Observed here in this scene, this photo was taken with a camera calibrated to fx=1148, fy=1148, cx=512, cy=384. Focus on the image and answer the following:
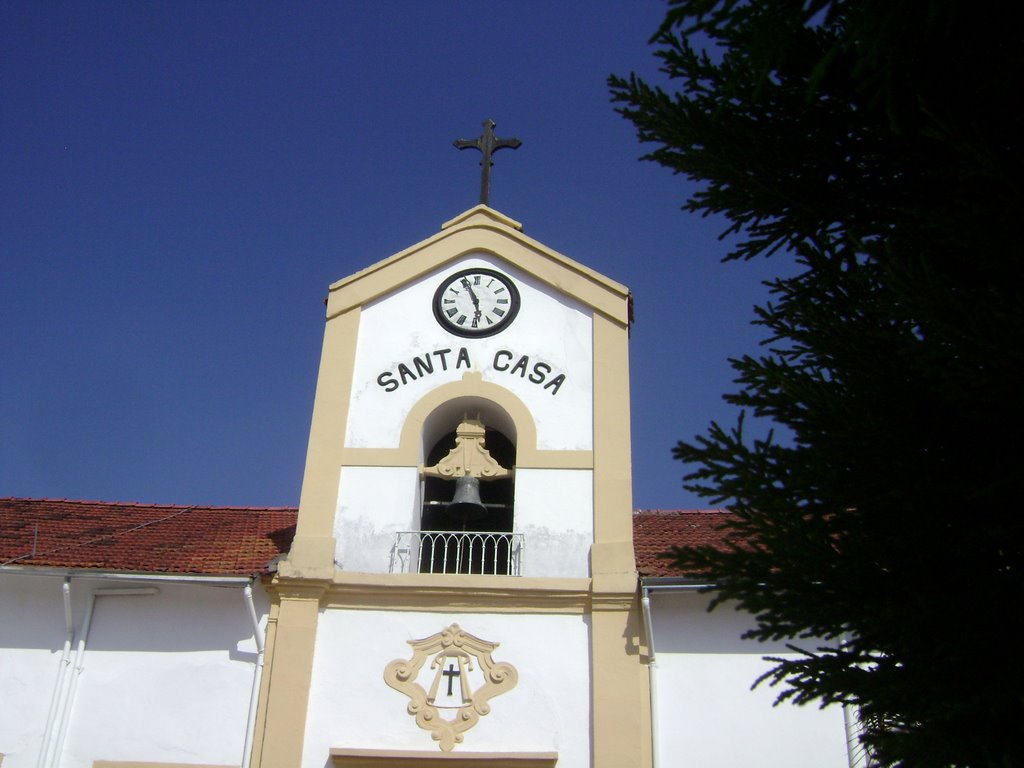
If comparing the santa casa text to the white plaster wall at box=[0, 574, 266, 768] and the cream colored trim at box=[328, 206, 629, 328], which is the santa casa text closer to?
the cream colored trim at box=[328, 206, 629, 328]

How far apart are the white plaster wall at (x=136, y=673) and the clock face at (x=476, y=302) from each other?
392 centimetres

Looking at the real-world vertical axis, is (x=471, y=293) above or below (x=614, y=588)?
above

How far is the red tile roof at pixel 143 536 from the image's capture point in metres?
12.1

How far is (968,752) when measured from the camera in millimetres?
4895

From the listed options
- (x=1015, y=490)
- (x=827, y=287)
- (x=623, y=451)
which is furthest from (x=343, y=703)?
(x=1015, y=490)

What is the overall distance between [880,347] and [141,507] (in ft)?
35.6

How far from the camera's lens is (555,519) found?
12.2 metres

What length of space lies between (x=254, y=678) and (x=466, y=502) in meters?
2.80

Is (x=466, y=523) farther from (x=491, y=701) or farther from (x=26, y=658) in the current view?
(x=26, y=658)

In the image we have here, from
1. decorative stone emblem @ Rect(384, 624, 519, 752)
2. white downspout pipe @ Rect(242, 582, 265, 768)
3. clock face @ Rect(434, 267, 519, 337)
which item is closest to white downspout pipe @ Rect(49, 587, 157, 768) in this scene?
white downspout pipe @ Rect(242, 582, 265, 768)

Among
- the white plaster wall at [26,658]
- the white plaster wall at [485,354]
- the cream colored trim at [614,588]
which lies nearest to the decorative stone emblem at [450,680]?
the cream colored trim at [614,588]

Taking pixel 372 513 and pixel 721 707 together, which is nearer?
pixel 721 707

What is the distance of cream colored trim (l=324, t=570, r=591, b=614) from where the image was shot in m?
11.5

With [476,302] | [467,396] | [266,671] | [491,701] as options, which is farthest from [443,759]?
[476,302]
